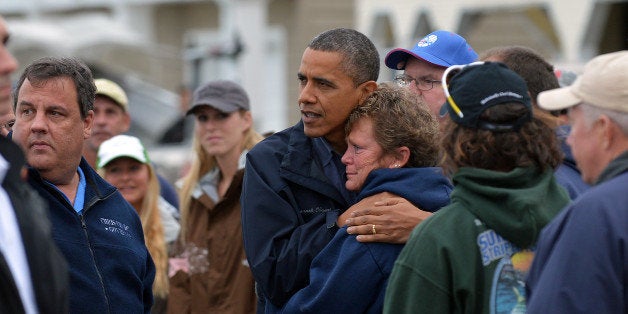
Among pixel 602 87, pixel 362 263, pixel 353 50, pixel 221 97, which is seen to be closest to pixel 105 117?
pixel 221 97

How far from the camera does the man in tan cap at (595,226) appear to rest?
123 inches

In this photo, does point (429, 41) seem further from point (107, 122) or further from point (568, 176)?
point (107, 122)

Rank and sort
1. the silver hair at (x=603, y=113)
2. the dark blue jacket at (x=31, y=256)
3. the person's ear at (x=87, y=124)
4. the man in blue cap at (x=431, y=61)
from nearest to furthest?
the dark blue jacket at (x=31, y=256) < the silver hair at (x=603, y=113) < the person's ear at (x=87, y=124) < the man in blue cap at (x=431, y=61)

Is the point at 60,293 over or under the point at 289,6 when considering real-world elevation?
over

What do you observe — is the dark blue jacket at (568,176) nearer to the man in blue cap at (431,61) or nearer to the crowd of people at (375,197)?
the crowd of people at (375,197)

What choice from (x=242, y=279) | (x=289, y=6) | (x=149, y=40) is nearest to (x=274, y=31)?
(x=289, y=6)

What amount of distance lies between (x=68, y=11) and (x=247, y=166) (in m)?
25.2

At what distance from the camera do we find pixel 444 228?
11.1 ft

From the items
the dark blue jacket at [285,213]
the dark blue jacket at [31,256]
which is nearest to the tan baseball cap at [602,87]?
the dark blue jacket at [285,213]

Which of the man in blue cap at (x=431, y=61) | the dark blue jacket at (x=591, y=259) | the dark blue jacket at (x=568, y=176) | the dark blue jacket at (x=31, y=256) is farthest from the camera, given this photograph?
the man in blue cap at (x=431, y=61)

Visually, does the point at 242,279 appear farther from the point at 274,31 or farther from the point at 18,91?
the point at 274,31

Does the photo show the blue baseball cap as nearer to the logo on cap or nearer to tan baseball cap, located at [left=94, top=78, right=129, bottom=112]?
the logo on cap

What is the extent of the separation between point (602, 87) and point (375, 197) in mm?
1034

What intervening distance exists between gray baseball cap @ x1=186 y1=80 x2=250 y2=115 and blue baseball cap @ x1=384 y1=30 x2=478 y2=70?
5.22ft
